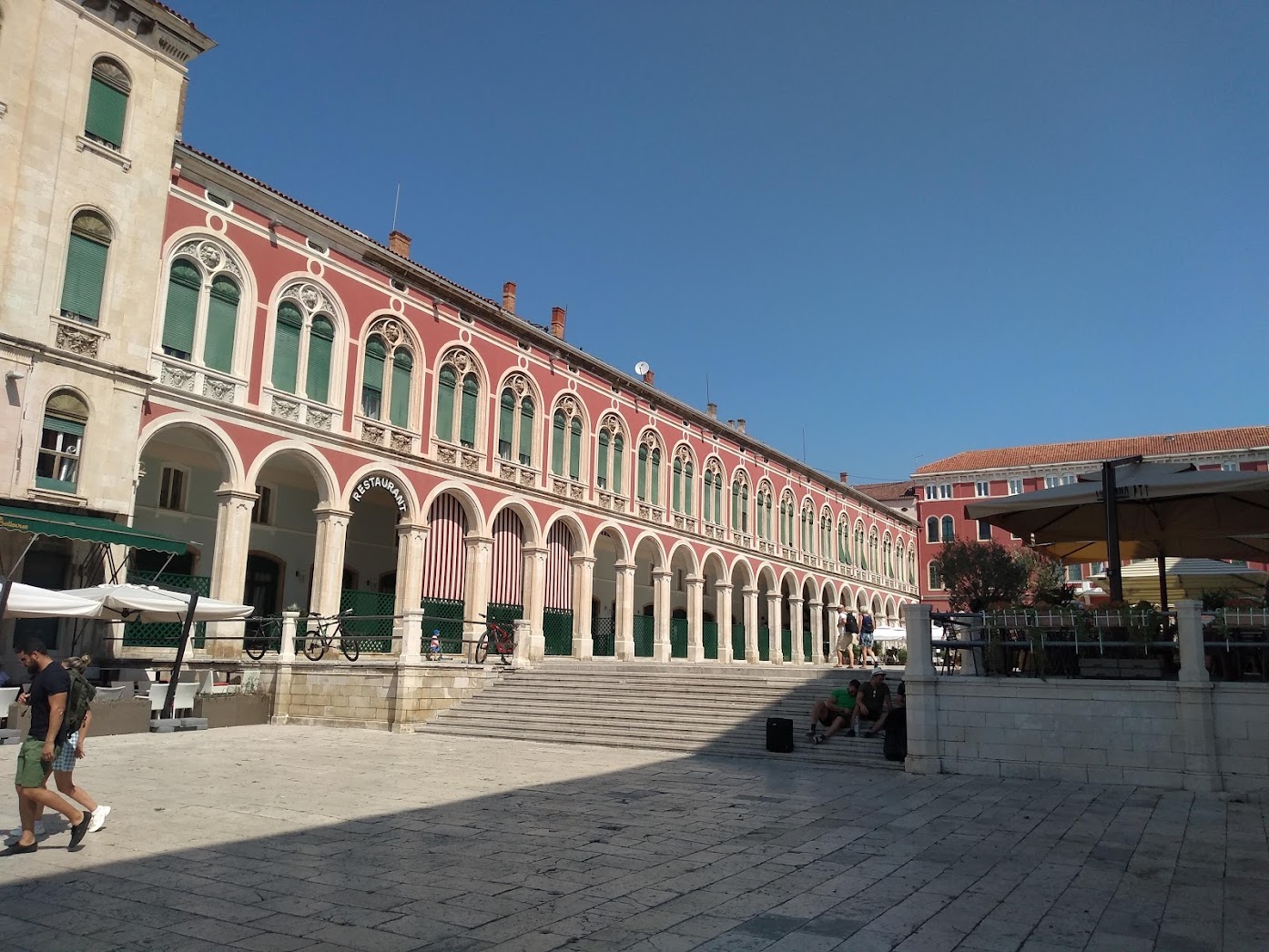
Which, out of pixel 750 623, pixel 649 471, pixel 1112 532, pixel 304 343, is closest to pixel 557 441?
pixel 649 471

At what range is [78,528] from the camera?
46.5 ft

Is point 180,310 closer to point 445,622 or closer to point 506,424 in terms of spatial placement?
point 445,622

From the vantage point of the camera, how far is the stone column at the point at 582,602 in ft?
89.2

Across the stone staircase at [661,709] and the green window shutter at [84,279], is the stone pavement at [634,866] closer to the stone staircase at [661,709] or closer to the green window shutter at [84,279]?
the stone staircase at [661,709]

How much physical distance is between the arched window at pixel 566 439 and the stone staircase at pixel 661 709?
9720 mm

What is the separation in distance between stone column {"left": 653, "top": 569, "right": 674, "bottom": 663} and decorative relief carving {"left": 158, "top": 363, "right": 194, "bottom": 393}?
17208mm

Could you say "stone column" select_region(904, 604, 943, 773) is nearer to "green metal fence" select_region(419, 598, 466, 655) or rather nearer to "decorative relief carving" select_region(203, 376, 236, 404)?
"green metal fence" select_region(419, 598, 466, 655)

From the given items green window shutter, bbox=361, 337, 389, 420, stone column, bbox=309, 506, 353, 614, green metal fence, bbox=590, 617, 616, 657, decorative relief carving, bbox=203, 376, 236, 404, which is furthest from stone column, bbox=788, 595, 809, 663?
decorative relief carving, bbox=203, 376, 236, 404

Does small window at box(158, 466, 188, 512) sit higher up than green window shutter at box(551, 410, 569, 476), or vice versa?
green window shutter at box(551, 410, 569, 476)

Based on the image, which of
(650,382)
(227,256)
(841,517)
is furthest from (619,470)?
(841,517)

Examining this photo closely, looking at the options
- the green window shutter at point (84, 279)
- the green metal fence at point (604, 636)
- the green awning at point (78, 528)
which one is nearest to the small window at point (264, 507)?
the green awning at point (78, 528)

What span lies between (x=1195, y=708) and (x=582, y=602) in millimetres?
19210

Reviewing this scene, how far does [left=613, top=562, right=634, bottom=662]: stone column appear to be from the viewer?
2870 cm

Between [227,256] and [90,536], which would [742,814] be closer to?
[90,536]
